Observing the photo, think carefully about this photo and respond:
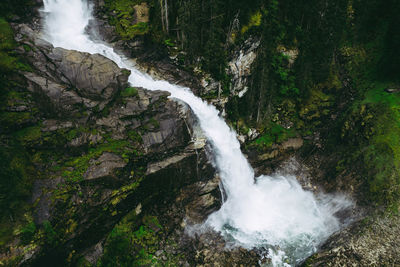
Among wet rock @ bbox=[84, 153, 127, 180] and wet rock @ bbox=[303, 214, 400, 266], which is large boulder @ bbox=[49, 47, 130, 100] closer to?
wet rock @ bbox=[84, 153, 127, 180]

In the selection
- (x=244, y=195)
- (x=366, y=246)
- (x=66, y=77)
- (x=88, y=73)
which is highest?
(x=88, y=73)

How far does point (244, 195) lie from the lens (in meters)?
20.1

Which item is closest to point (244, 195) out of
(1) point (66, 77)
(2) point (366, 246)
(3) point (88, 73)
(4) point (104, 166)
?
(2) point (366, 246)

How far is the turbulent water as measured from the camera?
1689 centimetres

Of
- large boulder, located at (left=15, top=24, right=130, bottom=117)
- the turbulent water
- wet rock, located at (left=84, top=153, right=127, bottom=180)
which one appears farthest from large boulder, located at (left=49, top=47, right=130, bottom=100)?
wet rock, located at (left=84, top=153, right=127, bottom=180)

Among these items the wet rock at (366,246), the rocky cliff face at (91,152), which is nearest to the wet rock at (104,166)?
the rocky cliff face at (91,152)

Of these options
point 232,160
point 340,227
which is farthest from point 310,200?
point 232,160

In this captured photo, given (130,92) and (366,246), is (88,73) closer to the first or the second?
(130,92)

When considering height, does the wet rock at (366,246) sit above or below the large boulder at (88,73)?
below

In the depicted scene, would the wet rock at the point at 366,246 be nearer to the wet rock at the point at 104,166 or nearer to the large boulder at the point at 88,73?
the wet rock at the point at 104,166

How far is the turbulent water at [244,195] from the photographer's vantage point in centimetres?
1689

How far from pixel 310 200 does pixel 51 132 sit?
20.5 meters

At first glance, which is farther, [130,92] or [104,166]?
[130,92]

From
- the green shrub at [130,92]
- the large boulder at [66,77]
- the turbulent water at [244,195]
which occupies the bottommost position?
the turbulent water at [244,195]
